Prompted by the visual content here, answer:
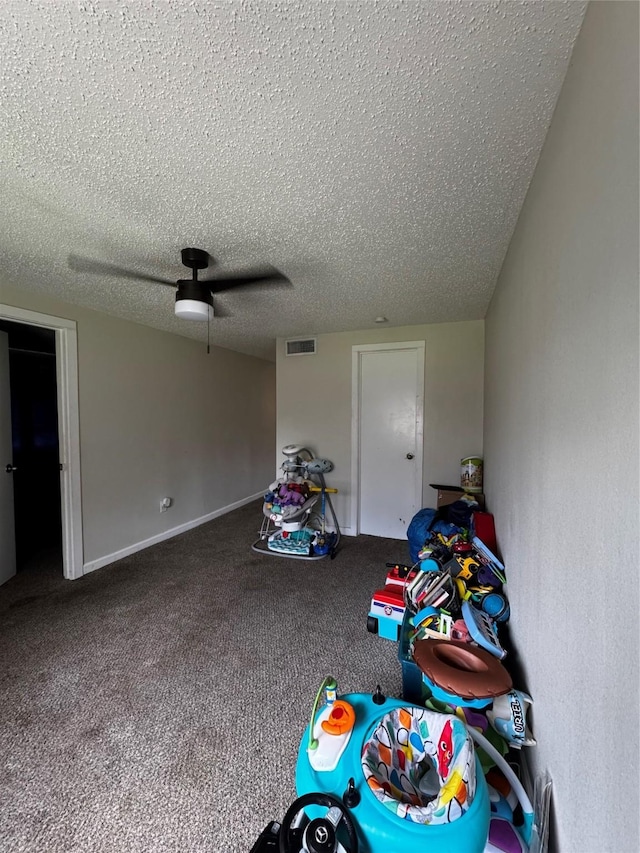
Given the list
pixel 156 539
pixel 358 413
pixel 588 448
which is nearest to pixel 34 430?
pixel 156 539

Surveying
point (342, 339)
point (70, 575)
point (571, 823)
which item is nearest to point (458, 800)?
point (571, 823)

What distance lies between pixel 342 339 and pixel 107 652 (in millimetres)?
3462

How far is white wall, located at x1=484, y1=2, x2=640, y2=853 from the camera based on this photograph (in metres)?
0.61

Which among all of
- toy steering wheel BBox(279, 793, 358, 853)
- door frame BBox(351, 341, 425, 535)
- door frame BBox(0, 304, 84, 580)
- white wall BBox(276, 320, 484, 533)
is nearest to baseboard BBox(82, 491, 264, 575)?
door frame BBox(0, 304, 84, 580)

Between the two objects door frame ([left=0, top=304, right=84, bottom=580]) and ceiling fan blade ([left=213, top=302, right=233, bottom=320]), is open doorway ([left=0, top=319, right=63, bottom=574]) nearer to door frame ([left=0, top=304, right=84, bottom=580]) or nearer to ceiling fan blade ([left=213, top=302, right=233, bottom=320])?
door frame ([left=0, top=304, right=84, bottom=580])

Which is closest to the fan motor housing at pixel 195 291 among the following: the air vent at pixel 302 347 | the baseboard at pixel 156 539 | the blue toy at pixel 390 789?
the blue toy at pixel 390 789

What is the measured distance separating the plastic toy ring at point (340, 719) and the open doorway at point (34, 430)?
446 centimetres

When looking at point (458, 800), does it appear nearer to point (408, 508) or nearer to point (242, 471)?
point (408, 508)

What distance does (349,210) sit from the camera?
1.65 metres

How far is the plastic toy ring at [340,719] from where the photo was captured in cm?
109

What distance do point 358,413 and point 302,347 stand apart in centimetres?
107

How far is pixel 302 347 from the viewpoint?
167 inches

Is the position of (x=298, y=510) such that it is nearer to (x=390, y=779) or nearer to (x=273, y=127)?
(x=390, y=779)

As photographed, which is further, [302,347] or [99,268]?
[302,347]
